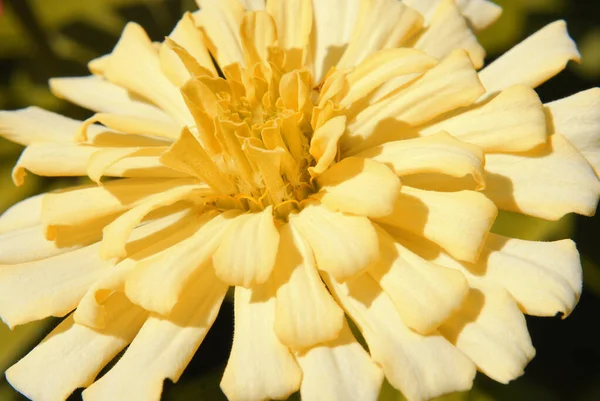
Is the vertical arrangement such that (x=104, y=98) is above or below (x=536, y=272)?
above

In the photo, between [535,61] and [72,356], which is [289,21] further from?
[72,356]

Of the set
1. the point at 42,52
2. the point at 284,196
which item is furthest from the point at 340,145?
the point at 42,52

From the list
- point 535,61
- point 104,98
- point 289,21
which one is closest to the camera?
point 535,61

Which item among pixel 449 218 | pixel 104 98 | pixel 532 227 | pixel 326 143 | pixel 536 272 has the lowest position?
pixel 532 227

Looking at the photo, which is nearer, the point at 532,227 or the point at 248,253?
the point at 248,253

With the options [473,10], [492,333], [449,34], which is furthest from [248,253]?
[473,10]

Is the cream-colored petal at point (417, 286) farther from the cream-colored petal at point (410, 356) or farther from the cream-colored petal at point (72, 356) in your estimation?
the cream-colored petal at point (72, 356)

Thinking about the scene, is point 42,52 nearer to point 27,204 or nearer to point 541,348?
point 27,204

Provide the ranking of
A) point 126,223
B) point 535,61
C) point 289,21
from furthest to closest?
point 289,21 < point 535,61 < point 126,223
